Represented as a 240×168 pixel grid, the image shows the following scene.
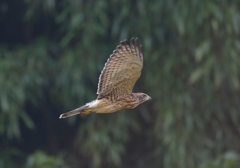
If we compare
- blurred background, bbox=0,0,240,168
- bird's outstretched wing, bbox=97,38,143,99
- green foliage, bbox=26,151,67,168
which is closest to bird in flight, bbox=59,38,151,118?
bird's outstretched wing, bbox=97,38,143,99

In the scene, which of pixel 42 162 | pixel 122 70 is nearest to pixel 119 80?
pixel 122 70

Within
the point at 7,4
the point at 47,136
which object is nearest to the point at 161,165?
the point at 47,136

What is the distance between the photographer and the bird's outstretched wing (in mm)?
3270

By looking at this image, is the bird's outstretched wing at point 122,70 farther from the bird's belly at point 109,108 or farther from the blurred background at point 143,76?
the blurred background at point 143,76

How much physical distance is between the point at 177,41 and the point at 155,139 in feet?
3.94

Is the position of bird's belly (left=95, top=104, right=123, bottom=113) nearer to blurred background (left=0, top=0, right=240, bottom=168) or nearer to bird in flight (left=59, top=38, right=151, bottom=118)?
bird in flight (left=59, top=38, right=151, bottom=118)

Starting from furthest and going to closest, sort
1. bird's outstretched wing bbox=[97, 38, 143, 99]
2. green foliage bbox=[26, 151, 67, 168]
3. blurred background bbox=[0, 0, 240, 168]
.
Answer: blurred background bbox=[0, 0, 240, 168], green foliage bbox=[26, 151, 67, 168], bird's outstretched wing bbox=[97, 38, 143, 99]

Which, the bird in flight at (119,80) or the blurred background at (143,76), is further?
the blurred background at (143,76)

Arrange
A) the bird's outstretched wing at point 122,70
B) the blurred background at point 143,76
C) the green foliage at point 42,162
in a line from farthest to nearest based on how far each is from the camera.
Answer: the blurred background at point 143,76, the green foliage at point 42,162, the bird's outstretched wing at point 122,70

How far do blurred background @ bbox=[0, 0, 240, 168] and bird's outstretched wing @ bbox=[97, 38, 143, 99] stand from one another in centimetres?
192

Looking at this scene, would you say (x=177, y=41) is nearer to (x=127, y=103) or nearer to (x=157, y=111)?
(x=157, y=111)

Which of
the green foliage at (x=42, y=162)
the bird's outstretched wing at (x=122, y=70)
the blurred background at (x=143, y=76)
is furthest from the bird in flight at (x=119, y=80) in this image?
the blurred background at (x=143, y=76)

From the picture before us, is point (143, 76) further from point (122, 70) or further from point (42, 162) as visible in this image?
point (122, 70)

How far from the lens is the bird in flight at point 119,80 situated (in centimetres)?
327
